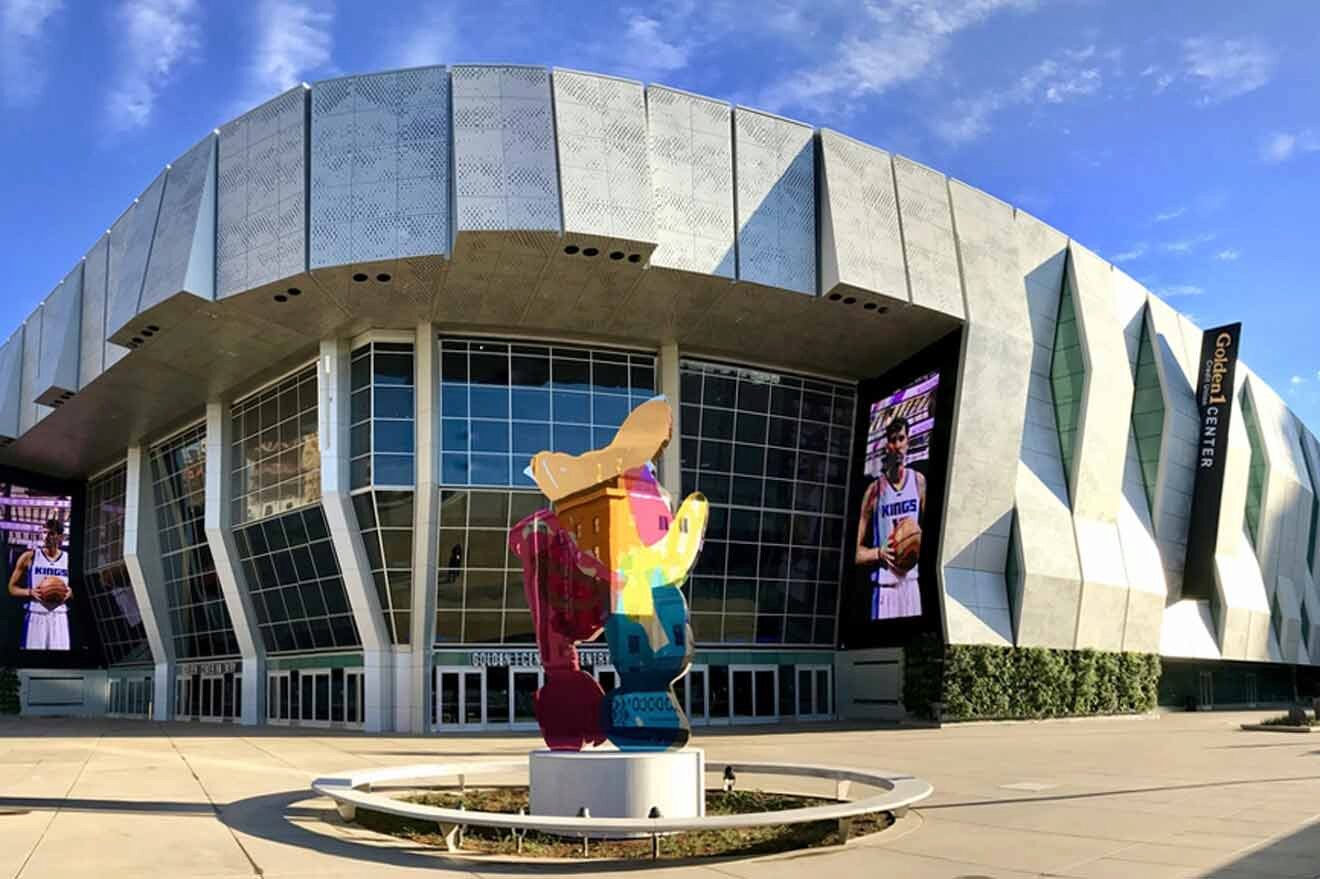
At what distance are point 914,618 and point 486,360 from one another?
16555mm

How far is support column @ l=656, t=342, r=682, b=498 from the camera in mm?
37688

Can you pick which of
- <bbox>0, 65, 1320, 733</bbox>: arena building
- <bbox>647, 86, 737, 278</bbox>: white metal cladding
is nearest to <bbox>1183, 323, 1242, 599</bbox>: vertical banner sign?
<bbox>0, 65, 1320, 733</bbox>: arena building

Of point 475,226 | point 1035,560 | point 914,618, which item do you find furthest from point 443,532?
→ point 1035,560

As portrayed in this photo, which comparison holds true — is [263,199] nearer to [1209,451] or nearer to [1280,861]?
[1280,861]

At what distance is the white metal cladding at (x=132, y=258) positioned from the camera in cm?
3422

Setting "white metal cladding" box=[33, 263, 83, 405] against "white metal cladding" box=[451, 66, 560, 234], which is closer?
"white metal cladding" box=[451, 66, 560, 234]

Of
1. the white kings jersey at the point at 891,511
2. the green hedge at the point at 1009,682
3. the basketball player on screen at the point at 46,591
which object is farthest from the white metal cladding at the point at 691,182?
the basketball player on screen at the point at 46,591

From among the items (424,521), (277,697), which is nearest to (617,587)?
(424,521)

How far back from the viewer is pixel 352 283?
31.6 meters

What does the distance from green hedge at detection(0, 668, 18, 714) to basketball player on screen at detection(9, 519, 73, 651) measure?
185cm

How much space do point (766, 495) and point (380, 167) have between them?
17.8m

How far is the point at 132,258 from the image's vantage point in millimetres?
35188

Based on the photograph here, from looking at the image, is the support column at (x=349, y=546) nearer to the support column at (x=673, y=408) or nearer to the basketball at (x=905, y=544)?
the support column at (x=673, y=408)

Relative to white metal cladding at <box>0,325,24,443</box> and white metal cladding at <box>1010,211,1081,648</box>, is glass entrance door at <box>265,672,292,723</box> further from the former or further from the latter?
white metal cladding at <box>1010,211,1081,648</box>
